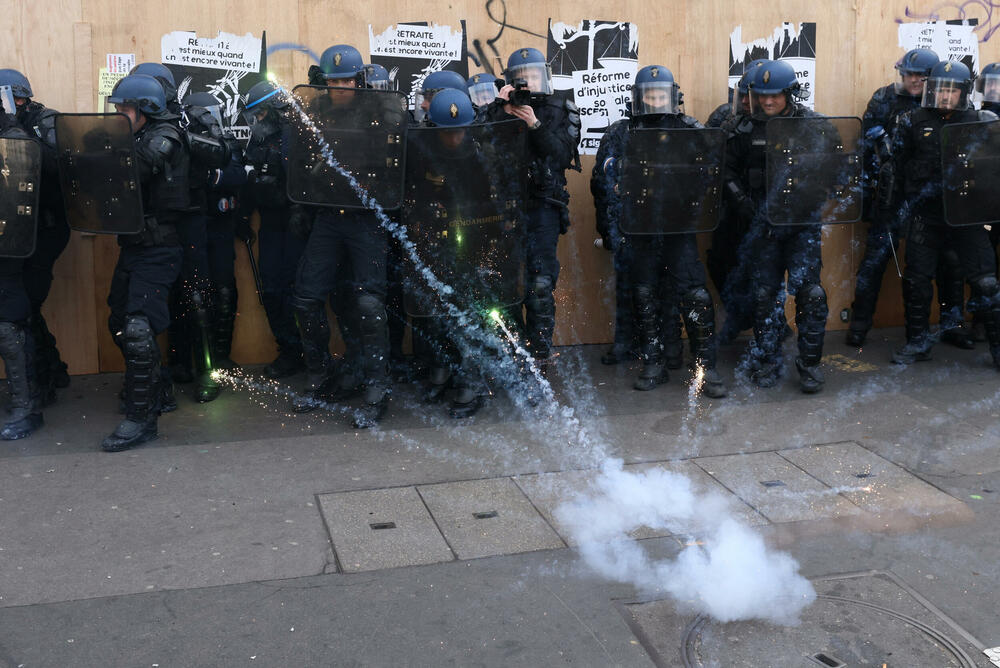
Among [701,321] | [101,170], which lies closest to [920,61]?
[701,321]

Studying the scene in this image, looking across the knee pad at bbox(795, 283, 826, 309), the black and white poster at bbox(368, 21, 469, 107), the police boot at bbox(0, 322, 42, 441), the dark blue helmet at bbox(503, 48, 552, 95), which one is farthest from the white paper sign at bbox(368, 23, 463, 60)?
the police boot at bbox(0, 322, 42, 441)

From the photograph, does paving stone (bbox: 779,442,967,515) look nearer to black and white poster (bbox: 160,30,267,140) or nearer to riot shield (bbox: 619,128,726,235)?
riot shield (bbox: 619,128,726,235)

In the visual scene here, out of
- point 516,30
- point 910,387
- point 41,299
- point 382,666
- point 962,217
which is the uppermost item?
point 516,30

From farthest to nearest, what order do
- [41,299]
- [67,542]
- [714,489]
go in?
[41,299] < [714,489] < [67,542]

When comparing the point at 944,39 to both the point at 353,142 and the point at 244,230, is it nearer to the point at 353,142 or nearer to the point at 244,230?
the point at 353,142

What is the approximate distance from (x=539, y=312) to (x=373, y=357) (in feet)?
3.65

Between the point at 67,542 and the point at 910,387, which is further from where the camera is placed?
the point at 910,387

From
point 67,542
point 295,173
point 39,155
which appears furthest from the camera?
point 295,173

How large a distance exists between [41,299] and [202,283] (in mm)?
984

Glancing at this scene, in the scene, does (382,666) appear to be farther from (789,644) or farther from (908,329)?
(908,329)

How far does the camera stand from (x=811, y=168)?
22.2ft

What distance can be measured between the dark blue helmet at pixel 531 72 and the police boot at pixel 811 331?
6.94ft

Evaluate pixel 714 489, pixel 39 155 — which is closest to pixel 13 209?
pixel 39 155

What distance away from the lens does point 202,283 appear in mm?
6688
